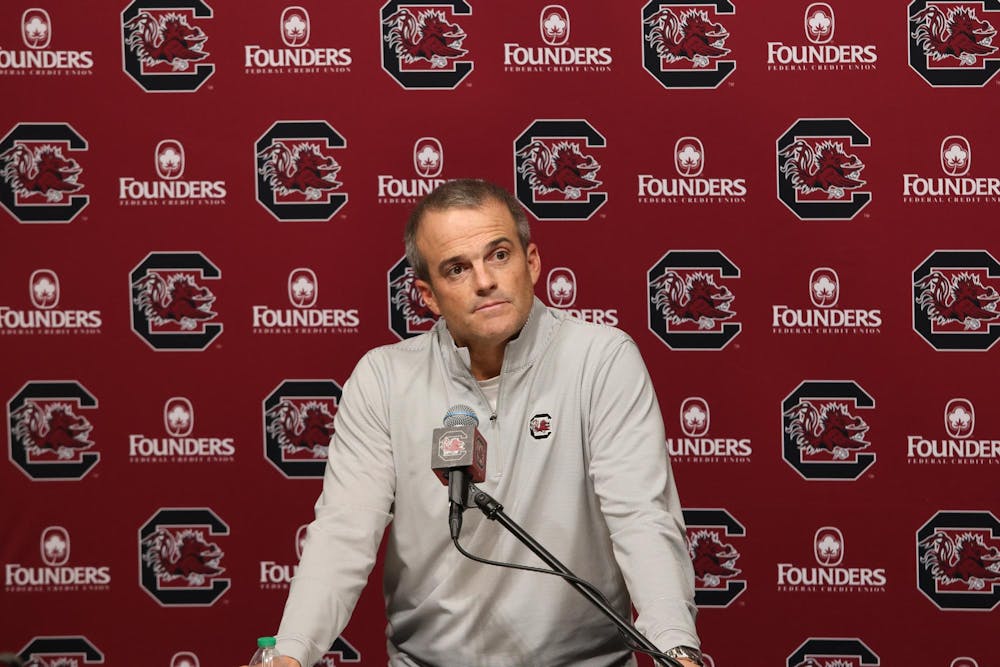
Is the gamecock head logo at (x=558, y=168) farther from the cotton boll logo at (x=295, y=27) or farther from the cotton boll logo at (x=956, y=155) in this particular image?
the cotton boll logo at (x=956, y=155)

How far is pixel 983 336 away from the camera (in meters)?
2.99

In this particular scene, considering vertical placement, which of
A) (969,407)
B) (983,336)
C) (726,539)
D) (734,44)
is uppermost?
(734,44)

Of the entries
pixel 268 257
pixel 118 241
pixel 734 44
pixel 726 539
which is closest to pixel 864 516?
pixel 726 539

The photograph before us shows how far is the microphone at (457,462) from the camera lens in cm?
163

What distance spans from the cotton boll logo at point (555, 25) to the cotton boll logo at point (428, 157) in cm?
44

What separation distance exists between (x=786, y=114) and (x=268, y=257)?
61.1 inches

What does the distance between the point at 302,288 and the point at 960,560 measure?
6.74 ft

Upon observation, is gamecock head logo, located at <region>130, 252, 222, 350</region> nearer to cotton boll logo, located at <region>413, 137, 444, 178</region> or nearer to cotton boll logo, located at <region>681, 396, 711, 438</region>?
cotton boll logo, located at <region>413, 137, 444, 178</region>

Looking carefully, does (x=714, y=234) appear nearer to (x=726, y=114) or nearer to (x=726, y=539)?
(x=726, y=114)

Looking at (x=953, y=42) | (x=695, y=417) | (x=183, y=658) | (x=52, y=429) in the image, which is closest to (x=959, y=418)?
(x=695, y=417)

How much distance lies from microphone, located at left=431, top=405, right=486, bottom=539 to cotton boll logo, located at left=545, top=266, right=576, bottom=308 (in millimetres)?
1427

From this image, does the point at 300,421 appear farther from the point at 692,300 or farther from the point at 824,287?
the point at 824,287

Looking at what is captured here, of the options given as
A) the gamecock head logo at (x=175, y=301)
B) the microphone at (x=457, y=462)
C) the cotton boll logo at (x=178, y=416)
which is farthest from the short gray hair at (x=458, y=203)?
the cotton boll logo at (x=178, y=416)

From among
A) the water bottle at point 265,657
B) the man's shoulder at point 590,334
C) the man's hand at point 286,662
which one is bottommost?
the man's hand at point 286,662
